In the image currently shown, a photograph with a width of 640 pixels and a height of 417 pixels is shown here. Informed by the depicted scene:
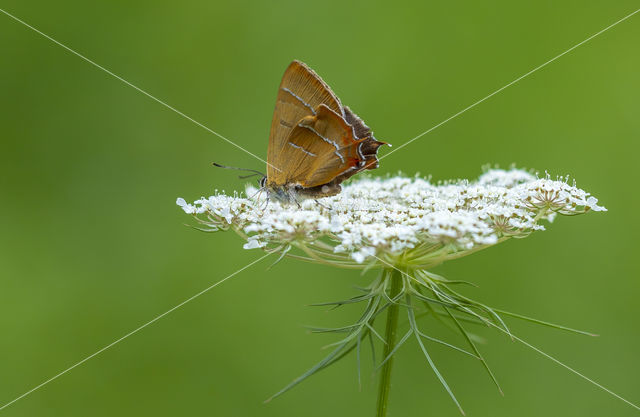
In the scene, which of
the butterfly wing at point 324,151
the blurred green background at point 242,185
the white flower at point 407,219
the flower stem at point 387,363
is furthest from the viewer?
the blurred green background at point 242,185

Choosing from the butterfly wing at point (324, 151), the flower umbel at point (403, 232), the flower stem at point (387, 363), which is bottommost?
the flower stem at point (387, 363)

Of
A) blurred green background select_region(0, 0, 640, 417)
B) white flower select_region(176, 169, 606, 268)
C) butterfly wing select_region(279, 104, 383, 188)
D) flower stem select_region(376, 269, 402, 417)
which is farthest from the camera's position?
blurred green background select_region(0, 0, 640, 417)

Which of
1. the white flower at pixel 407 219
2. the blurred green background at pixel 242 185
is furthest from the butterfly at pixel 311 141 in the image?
the blurred green background at pixel 242 185

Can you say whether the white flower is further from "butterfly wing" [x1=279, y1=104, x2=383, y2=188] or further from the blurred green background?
the blurred green background

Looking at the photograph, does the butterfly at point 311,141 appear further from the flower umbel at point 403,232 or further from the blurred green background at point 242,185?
the blurred green background at point 242,185

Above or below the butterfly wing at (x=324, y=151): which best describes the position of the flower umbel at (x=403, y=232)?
below

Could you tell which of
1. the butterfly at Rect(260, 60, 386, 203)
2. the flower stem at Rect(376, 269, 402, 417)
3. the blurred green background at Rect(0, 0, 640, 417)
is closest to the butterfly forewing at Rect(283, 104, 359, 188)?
the butterfly at Rect(260, 60, 386, 203)

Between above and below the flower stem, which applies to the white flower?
above

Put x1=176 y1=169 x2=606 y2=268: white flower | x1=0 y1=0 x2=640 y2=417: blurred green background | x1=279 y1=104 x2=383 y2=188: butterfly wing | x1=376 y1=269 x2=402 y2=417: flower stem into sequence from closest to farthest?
1. x1=376 y1=269 x2=402 y2=417: flower stem
2. x1=176 y1=169 x2=606 y2=268: white flower
3. x1=279 y1=104 x2=383 y2=188: butterfly wing
4. x1=0 y1=0 x2=640 y2=417: blurred green background

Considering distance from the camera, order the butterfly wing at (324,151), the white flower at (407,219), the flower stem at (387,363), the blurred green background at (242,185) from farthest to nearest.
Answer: the blurred green background at (242,185)
the butterfly wing at (324,151)
the white flower at (407,219)
the flower stem at (387,363)

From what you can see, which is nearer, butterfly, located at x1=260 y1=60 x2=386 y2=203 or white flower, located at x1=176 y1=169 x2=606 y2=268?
white flower, located at x1=176 y1=169 x2=606 y2=268
